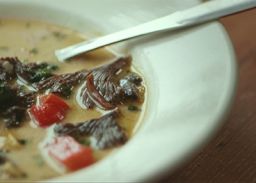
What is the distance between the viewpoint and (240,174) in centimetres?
236

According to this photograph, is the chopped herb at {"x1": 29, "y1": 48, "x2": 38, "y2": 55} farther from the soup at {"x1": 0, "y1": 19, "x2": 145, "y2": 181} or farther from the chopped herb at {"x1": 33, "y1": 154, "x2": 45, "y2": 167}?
the chopped herb at {"x1": 33, "y1": 154, "x2": 45, "y2": 167}

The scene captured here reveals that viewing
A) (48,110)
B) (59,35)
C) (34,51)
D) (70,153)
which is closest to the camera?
(70,153)

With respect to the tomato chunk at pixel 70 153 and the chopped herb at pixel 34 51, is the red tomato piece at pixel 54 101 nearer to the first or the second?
the tomato chunk at pixel 70 153

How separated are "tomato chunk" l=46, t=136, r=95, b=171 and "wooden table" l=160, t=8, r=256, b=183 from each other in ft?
1.21

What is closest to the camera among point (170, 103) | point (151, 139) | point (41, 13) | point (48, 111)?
point (151, 139)

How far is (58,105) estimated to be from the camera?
8.07 feet

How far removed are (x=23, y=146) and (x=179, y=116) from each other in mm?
681

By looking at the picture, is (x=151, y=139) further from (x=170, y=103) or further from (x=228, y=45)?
(x=228, y=45)

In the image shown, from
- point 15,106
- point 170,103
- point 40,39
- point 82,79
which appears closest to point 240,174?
point 170,103

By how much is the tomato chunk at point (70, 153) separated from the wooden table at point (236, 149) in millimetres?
369

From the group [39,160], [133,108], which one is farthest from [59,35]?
[39,160]

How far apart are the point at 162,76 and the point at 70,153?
60cm

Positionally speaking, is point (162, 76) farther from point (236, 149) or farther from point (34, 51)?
point (34, 51)

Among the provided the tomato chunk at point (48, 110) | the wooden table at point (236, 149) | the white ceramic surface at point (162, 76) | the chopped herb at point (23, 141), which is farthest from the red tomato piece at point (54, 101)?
the wooden table at point (236, 149)
